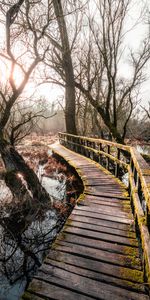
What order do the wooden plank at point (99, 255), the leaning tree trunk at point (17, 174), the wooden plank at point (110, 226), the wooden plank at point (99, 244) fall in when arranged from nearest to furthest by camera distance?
the wooden plank at point (99, 255)
the wooden plank at point (99, 244)
the wooden plank at point (110, 226)
the leaning tree trunk at point (17, 174)

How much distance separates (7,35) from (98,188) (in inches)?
211

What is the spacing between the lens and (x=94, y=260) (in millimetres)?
3703

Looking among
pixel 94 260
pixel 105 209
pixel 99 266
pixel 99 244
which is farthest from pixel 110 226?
pixel 99 266

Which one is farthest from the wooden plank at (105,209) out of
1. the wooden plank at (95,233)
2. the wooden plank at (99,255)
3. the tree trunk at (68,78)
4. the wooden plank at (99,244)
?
the tree trunk at (68,78)

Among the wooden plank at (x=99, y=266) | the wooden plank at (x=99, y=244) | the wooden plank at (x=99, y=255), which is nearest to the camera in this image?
the wooden plank at (x=99, y=266)

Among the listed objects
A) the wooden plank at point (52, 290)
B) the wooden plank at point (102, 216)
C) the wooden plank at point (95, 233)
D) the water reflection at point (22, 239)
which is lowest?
the water reflection at point (22, 239)

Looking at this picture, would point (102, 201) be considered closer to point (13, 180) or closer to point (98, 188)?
point (98, 188)

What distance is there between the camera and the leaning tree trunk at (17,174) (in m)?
8.19

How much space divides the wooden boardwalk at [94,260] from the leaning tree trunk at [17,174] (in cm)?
282

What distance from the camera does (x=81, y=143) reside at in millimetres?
14180

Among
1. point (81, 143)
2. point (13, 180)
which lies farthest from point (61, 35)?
point (13, 180)

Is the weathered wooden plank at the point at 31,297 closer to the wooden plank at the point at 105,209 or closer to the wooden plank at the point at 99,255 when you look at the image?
the wooden plank at the point at 99,255

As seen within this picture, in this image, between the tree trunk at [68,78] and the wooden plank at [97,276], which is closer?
the wooden plank at [97,276]

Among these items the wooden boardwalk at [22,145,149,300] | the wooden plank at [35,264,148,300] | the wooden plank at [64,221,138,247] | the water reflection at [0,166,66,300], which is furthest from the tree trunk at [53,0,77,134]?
the wooden plank at [35,264,148,300]
